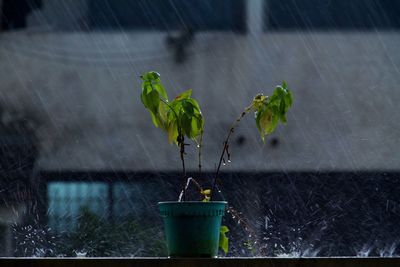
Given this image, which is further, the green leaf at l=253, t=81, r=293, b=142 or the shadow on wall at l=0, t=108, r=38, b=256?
the shadow on wall at l=0, t=108, r=38, b=256

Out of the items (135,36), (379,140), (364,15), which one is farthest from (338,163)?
(135,36)

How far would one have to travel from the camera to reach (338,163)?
1.89 meters

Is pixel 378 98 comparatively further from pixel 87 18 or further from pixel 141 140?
pixel 87 18

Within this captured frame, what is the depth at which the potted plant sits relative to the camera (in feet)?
4.39

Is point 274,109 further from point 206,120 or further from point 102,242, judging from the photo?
point 102,242

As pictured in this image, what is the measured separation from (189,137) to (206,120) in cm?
45

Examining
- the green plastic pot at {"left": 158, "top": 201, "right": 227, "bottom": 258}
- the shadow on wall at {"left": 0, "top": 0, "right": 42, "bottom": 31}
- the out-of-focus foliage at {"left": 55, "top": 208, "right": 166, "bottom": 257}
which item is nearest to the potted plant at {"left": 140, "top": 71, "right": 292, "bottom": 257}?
the green plastic pot at {"left": 158, "top": 201, "right": 227, "bottom": 258}

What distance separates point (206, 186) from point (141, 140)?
25 cm

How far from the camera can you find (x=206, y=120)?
187 centimetres

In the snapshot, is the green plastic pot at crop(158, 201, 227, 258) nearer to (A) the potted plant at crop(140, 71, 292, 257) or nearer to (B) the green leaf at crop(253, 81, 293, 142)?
(A) the potted plant at crop(140, 71, 292, 257)
